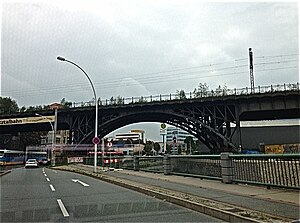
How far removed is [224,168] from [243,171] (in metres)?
0.98

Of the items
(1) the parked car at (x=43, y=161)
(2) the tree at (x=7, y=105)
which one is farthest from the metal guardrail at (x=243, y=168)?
(2) the tree at (x=7, y=105)

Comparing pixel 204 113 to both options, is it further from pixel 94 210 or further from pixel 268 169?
pixel 94 210

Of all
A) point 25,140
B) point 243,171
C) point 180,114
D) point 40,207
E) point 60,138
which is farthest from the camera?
point 60,138

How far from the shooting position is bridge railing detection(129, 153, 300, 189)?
11.3 meters

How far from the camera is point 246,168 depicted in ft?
43.1

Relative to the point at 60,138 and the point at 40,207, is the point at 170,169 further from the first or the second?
the point at 60,138

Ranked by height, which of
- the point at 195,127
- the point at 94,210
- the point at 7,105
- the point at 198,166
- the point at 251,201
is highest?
the point at 7,105

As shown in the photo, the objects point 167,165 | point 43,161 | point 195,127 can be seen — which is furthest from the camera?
point 43,161

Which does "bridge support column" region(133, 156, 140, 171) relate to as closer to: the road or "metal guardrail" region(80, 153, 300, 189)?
"metal guardrail" region(80, 153, 300, 189)

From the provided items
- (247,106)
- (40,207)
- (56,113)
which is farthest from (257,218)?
(56,113)

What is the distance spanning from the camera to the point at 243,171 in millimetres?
13320

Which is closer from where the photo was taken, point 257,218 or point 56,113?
point 257,218

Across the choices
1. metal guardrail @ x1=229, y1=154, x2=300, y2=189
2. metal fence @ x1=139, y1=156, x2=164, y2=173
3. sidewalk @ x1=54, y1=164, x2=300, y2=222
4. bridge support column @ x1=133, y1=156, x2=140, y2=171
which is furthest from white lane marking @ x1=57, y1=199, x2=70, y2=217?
bridge support column @ x1=133, y1=156, x2=140, y2=171

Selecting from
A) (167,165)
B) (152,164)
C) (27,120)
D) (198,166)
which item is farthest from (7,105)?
(198,166)
